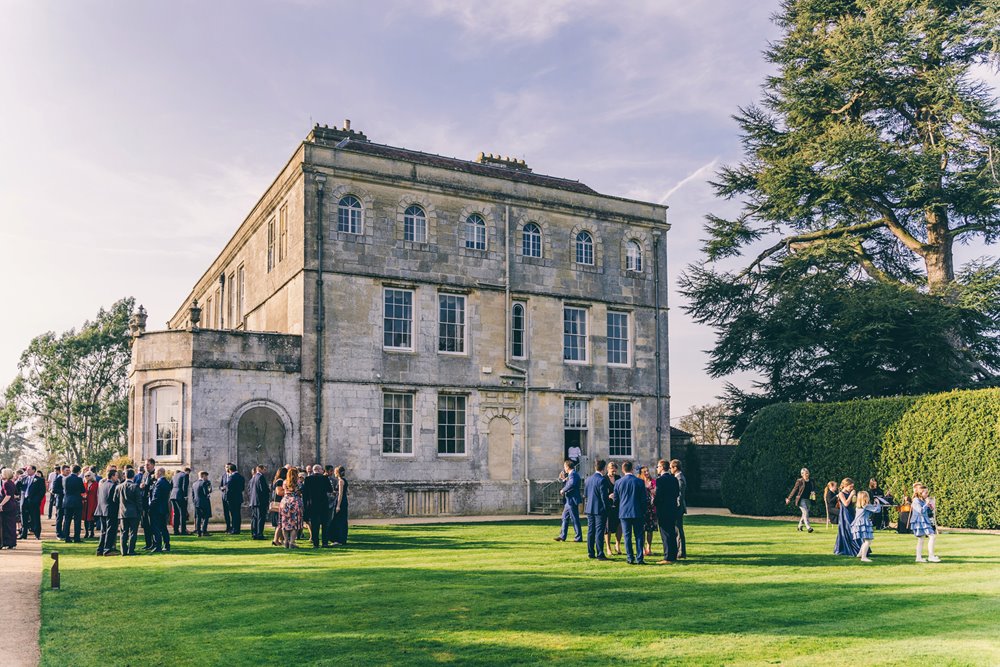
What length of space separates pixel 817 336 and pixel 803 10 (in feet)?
41.5

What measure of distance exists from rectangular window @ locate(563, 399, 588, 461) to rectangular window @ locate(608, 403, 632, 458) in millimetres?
1057

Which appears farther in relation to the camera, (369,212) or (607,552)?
(369,212)

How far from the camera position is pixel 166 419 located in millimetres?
25359

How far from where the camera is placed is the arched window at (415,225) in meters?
28.4

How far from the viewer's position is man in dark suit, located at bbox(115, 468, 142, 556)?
Result: 16.8 m

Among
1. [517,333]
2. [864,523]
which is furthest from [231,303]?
[864,523]

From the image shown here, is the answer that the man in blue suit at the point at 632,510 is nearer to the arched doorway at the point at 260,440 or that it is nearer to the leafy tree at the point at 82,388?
the arched doorway at the point at 260,440

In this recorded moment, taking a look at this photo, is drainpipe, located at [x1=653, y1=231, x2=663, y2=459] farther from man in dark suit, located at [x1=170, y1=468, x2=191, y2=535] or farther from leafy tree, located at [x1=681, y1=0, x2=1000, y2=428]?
Answer: man in dark suit, located at [x1=170, y1=468, x2=191, y2=535]

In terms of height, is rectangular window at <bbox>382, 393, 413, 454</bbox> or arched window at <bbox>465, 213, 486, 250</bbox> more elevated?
arched window at <bbox>465, 213, 486, 250</bbox>

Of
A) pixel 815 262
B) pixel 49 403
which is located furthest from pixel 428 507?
pixel 49 403

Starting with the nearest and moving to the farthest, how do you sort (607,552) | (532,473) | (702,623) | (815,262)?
(702,623), (607,552), (532,473), (815,262)

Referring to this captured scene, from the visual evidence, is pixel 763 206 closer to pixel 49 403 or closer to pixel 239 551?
pixel 239 551

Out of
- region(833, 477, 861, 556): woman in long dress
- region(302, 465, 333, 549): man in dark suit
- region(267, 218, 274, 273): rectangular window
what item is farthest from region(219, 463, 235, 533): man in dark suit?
region(833, 477, 861, 556): woman in long dress

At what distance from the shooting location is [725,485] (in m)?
30.7
